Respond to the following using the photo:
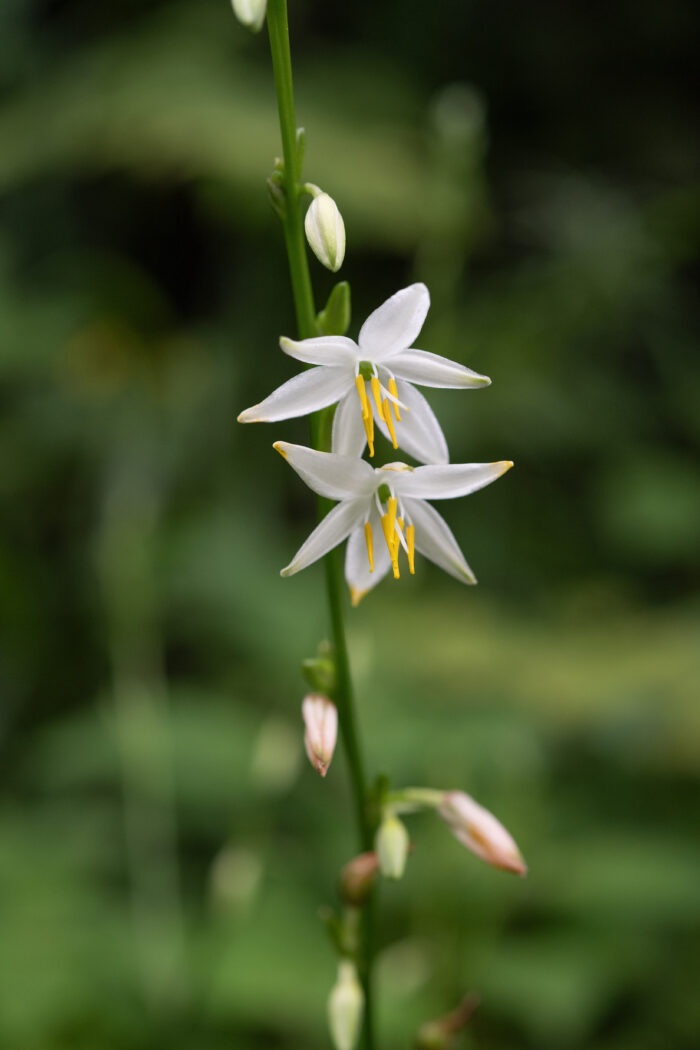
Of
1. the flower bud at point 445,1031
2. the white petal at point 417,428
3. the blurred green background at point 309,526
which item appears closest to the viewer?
the white petal at point 417,428

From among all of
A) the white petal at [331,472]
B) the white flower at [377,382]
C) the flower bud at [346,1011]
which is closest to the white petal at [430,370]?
the white flower at [377,382]

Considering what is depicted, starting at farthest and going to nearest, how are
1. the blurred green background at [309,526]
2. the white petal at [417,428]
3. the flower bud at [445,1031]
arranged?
the blurred green background at [309,526], the flower bud at [445,1031], the white petal at [417,428]

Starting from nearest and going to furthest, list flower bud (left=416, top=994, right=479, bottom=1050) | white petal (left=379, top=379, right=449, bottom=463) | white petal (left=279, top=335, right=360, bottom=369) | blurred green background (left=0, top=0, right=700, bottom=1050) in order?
1. white petal (left=279, top=335, right=360, bottom=369)
2. white petal (left=379, top=379, right=449, bottom=463)
3. flower bud (left=416, top=994, right=479, bottom=1050)
4. blurred green background (left=0, top=0, right=700, bottom=1050)

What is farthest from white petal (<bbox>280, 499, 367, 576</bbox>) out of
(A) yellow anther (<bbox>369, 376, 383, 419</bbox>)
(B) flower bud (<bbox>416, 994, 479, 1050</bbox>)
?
(B) flower bud (<bbox>416, 994, 479, 1050</bbox>)

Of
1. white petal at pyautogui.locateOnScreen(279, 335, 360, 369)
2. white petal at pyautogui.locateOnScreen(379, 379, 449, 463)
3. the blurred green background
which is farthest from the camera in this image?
the blurred green background

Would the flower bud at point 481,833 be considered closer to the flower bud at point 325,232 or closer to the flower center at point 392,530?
the flower center at point 392,530

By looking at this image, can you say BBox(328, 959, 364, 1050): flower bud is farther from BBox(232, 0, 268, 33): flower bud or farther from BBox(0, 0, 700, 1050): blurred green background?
BBox(232, 0, 268, 33): flower bud
